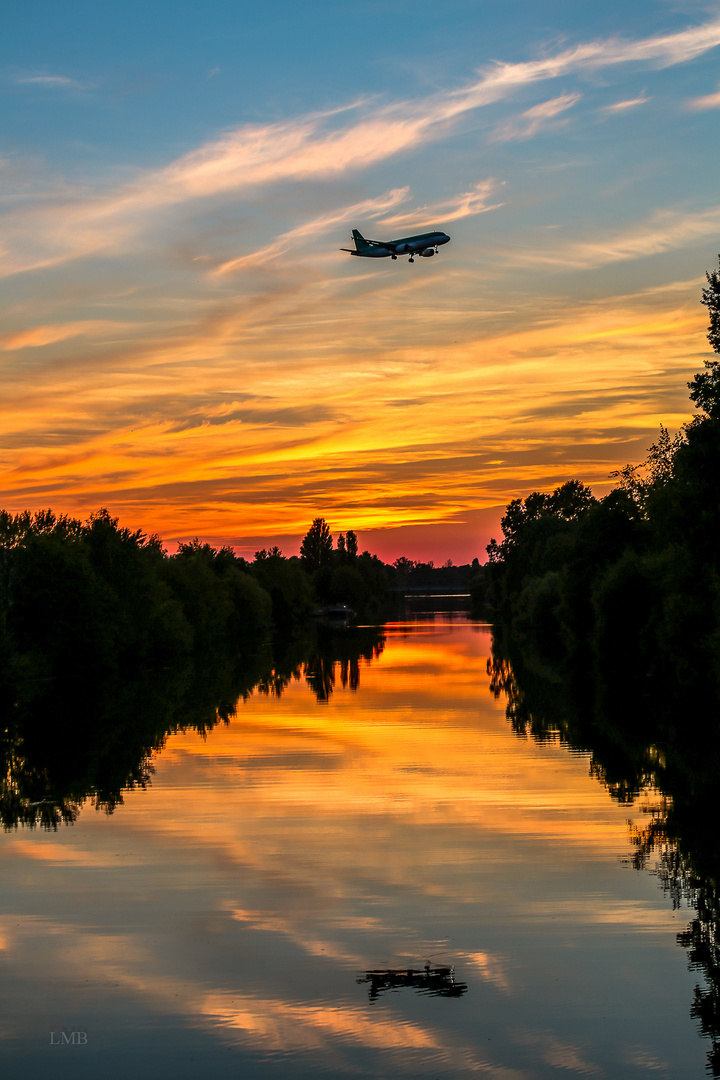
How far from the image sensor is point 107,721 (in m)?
34.9

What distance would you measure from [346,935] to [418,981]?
1.70m

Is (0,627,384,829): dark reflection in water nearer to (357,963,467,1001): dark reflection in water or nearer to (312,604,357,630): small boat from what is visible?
(357,963,467,1001): dark reflection in water

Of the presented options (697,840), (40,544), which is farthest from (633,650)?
(697,840)

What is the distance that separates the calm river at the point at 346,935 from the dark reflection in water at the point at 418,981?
0.10 feet

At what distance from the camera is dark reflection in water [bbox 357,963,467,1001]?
10.4m

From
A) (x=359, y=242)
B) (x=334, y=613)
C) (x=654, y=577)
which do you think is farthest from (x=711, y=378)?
(x=334, y=613)

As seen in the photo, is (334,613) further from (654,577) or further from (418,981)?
(418,981)

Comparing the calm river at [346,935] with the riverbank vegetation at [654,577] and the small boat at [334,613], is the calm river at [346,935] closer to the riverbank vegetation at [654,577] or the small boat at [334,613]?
the riverbank vegetation at [654,577]

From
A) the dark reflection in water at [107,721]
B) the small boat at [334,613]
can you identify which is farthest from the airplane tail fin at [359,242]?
the small boat at [334,613]

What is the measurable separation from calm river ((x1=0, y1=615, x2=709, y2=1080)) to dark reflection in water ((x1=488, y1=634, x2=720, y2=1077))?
29 cm

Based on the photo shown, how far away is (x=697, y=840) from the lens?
1672 centimetres

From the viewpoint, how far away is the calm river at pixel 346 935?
360 inches

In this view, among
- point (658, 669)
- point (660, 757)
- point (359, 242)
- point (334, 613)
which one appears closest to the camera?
point (660, 757)

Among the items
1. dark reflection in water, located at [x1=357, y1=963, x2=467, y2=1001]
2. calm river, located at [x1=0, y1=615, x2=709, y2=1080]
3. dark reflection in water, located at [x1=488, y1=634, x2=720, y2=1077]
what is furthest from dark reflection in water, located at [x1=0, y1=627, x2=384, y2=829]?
dark reflection in water, located at [x1=357, y1=963, x2=467, y2=1001]
